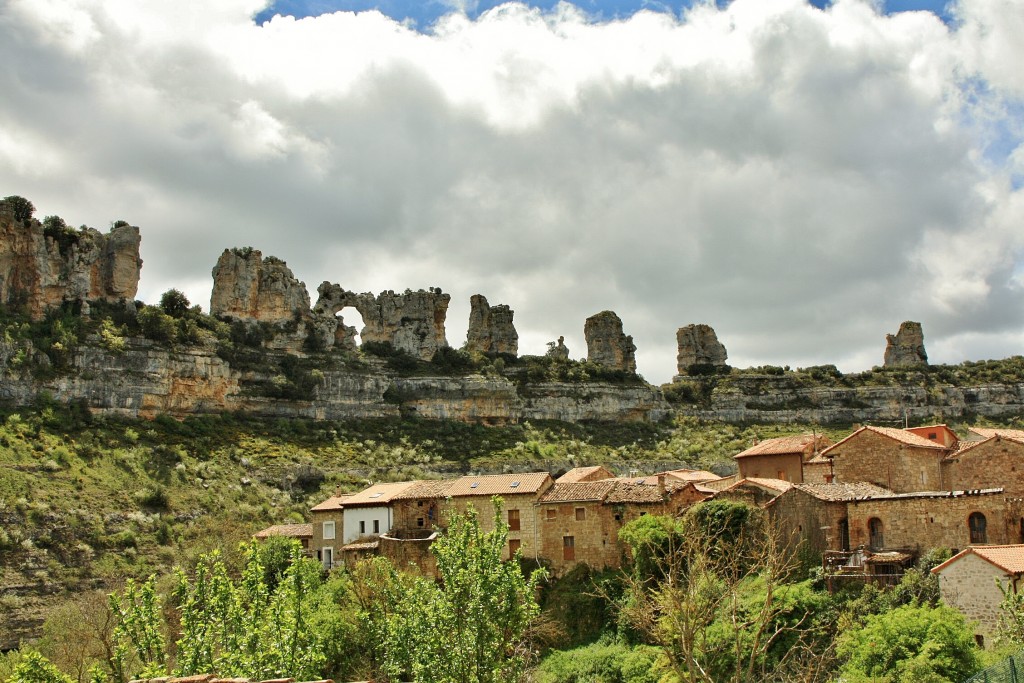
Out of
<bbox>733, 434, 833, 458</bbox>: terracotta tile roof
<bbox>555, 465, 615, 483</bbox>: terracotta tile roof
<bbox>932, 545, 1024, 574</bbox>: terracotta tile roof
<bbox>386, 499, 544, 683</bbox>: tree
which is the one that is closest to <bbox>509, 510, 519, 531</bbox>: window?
<bbox>555, 465, 615, 483</bbox>: terracotta tile roof

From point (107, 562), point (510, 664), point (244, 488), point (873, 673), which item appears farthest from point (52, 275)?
point (873, 673)

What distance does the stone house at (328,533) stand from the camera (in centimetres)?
5416

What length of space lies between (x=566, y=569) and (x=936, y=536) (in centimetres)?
1637

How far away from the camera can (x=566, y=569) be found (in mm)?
44719

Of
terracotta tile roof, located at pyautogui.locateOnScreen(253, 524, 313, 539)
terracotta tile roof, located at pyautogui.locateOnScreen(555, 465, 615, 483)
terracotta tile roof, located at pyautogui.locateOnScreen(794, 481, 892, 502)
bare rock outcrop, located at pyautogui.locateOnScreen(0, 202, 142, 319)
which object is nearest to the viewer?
Answer: terracotta tile roof, located at pyautogui.locateOnScreen(794, 481, 892, 502)

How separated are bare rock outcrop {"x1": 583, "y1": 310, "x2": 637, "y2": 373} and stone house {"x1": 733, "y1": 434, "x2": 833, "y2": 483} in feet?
224

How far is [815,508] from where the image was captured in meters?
38.2

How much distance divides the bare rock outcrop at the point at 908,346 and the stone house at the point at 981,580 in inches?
3720

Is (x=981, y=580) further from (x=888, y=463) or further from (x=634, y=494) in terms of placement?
(x=634, y=494)

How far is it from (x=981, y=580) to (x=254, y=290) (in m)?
82.1

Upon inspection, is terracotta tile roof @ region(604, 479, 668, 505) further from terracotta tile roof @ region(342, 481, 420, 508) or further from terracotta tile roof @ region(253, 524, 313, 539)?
terracotta tile roof @ region(253, 524, 313, 539)

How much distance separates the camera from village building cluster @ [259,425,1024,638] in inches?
1353

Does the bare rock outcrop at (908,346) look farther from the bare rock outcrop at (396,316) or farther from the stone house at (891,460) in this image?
the stone house at (891,460)

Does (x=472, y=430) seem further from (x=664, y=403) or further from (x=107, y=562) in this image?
(x=107, y=562)
